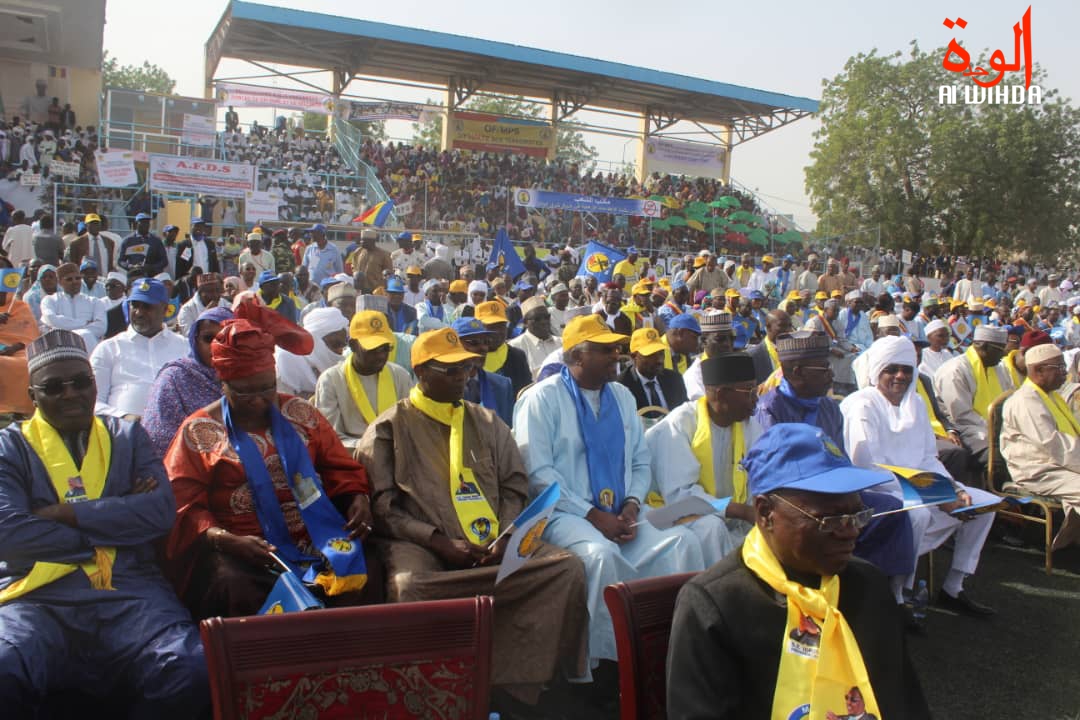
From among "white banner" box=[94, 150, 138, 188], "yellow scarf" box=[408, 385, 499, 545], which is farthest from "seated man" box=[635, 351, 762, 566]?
"white banner" box=[94, 150, 138, 188]

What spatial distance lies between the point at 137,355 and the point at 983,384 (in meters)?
6.67

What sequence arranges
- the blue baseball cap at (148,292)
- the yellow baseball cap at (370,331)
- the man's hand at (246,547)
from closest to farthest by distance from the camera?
the man's hand at (246,547) < the yellow baseball cap at (370,331) < the blue baseball cap at (148,292)

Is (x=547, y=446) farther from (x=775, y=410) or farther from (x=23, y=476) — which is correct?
(x=23, y=476)

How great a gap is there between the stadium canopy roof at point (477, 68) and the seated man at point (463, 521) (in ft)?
69.9

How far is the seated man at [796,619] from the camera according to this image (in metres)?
2.05

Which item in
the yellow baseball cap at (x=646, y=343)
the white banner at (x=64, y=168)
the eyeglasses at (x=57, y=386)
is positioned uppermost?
the white banner at (x=64, y=168)

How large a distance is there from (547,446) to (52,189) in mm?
16213

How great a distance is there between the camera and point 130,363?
18.1ft

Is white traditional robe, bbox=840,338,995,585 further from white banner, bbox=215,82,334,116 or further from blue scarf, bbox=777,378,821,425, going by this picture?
white banner, bbox=215,82,334,116

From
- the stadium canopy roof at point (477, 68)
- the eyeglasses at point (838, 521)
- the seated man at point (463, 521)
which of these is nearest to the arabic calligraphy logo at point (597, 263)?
the seated man at point (463, 521)

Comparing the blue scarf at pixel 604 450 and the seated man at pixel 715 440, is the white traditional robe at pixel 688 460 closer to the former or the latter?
the seated man at pixel 715 440

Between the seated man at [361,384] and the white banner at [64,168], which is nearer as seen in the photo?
the seated man at [361,384]

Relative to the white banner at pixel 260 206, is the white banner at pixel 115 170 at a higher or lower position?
higher

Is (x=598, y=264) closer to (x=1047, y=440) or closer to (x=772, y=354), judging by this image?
(x=772, y=354)
